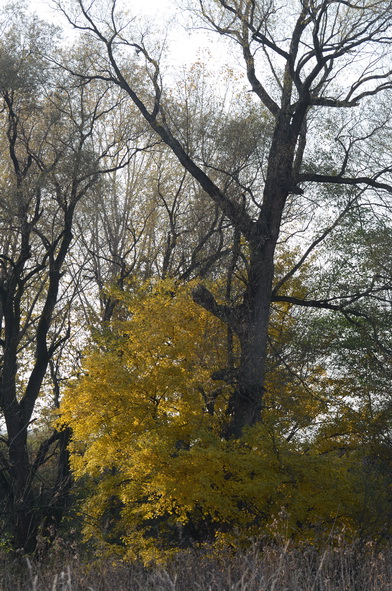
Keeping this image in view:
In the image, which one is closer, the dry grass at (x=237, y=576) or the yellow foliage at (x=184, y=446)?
the dry grass at (x=237, y=576)

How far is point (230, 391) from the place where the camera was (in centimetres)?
1686

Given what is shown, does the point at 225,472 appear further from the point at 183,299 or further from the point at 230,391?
the point at 183,299

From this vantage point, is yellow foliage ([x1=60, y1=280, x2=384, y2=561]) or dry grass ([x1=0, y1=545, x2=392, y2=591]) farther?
yellow foliage ([x1=60, y1=280, x2=384, y2=561])

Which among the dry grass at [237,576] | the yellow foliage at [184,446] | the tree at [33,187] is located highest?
the tree at [33,187]

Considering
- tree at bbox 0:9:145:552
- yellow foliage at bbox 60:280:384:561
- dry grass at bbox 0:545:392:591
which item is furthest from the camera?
tree at bbox 0:9:145:552

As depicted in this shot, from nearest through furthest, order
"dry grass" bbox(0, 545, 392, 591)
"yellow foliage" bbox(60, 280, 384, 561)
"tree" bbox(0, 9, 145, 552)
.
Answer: "dry grass" bbox(0, 545, 392, 591) → "yellow foliage" bbox(60, 280, 384, 561) → "tree" bbox(0, 9, 145, 552)

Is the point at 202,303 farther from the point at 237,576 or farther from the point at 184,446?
the point at 237,576

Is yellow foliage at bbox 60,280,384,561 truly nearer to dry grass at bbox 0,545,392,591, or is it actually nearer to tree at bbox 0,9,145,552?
tree at bbox 0,9,145,552

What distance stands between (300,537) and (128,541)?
413 cm

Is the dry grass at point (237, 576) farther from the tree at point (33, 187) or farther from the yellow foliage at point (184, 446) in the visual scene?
the tree at point (33, 187)

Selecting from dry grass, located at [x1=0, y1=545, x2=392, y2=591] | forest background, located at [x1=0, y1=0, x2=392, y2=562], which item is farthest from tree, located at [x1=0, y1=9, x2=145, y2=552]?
dry grass, located at [x1=0, y1=545, x2=392, y2=591]

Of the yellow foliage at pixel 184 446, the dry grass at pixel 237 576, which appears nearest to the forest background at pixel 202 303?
the yellow foliage at pixel 184 446

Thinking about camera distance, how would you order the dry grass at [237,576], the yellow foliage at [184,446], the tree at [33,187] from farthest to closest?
the tree at [33,187]
the yellow foliage at [184,446]
the dry grass at [237,576]

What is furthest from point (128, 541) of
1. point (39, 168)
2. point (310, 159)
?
point (310, 159)
